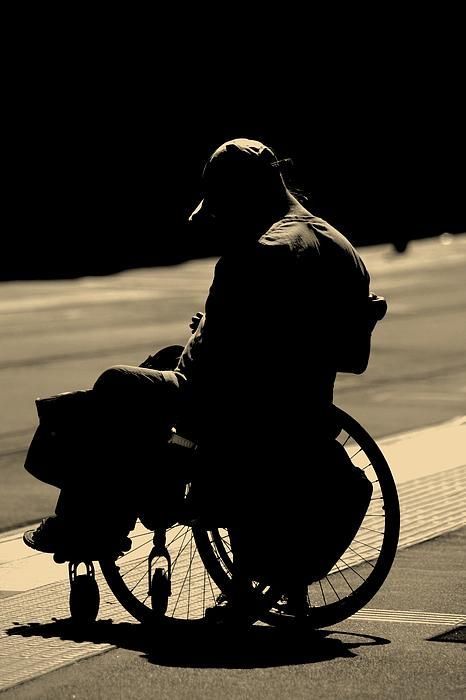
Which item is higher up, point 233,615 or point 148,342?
point 233,615

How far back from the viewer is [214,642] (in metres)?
5.90

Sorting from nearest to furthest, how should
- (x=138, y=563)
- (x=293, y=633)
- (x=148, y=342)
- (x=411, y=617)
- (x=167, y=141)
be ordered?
(x=293, y=633) → (x=411, y=617) → (x=138, y=563) → (x=148, y=342) → (x=167, y=141)

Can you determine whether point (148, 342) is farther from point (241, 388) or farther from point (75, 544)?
point (241, 388)

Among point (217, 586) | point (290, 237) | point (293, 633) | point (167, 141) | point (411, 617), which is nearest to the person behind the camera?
point (290, 237)

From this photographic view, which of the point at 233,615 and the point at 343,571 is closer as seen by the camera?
the point at 233,615

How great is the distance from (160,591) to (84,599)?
262 mm

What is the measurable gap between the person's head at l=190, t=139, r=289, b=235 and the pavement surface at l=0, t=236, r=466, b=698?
1.39m

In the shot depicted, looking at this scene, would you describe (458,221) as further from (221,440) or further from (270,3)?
(221,440)

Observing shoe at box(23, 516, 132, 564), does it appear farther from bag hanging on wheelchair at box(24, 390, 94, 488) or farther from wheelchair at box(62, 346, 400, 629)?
bag hanging on wheelchair at box(24, 390, 94, 488)

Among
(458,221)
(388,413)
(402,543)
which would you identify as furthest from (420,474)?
(458,221)

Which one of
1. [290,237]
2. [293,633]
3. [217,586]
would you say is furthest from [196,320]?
[293,633]

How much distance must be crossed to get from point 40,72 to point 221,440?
3217 cm

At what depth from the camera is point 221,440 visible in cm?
582

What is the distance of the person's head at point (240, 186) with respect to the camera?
5.75 m
